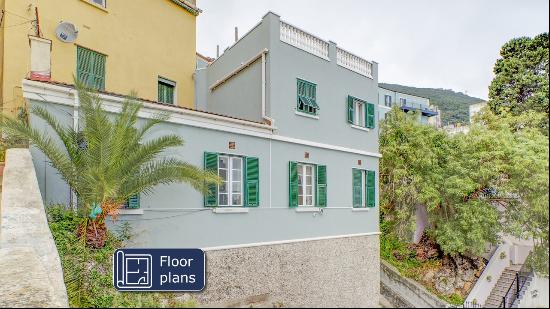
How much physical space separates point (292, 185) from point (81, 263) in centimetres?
657

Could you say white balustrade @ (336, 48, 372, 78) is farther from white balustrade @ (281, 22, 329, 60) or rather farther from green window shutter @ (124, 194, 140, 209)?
green window shutter @ (124, 194, 140, 209)

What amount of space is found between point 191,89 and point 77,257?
10714 millimetres

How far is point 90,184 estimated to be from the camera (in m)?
6.90

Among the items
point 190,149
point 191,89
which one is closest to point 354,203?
point 190,149

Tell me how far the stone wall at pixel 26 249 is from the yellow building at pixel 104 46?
2.63m

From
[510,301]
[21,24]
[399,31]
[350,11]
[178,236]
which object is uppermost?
[21,24]

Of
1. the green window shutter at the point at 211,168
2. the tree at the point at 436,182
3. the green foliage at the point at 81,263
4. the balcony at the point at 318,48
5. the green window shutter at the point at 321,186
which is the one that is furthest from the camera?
the tree at the point at 436,182

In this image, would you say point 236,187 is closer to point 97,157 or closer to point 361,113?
point 97,157

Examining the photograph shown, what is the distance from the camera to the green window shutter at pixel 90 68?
12.0 metres

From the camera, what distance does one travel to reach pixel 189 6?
16.0m

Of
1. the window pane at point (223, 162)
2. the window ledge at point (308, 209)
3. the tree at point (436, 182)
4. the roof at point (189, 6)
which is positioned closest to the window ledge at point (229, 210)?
the window pane at point (223, 162)

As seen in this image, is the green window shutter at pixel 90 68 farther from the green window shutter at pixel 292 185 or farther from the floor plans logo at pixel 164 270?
the floor plans logo at pixel 164 270

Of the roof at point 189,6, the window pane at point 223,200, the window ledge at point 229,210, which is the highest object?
the roof at point 189,6

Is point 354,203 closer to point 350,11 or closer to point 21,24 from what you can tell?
point 350,11
